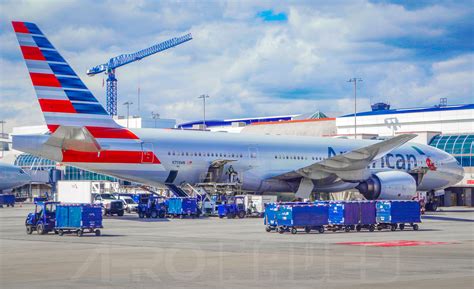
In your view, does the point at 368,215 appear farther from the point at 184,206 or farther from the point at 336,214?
the point at 184,206

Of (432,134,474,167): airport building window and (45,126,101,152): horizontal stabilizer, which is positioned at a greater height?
(432,134,474,167): airport building window

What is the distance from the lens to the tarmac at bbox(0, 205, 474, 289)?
1714cm

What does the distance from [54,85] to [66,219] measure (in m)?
9.86

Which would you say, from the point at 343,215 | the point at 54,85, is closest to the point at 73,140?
the point at 54,85

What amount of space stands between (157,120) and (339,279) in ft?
336

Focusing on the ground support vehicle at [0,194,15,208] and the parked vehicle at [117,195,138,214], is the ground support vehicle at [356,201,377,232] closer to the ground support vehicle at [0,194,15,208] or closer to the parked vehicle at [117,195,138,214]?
the parked vehicle at [117,195,138,214]

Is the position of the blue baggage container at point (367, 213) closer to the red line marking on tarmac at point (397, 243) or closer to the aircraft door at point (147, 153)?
the red line marking on tarmac at point (397, 243)

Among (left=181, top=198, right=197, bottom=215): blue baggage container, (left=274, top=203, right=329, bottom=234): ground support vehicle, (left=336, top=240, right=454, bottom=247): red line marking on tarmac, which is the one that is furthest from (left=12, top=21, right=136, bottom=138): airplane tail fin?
(left=336, top=240, right=454, bottom=247): red line marking on tarmac

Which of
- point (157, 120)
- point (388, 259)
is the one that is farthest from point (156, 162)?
point (157, 120)

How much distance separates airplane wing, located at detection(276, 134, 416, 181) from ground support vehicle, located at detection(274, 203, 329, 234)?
40.6ft

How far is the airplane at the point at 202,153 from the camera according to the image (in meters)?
40.3

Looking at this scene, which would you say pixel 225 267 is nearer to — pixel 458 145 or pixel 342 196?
pixel 342 196

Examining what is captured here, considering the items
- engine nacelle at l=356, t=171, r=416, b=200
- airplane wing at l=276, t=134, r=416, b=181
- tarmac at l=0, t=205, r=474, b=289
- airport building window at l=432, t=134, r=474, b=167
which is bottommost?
tarmac at l=0, t=205, r=474, b=289

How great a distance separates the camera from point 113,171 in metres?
43.2
